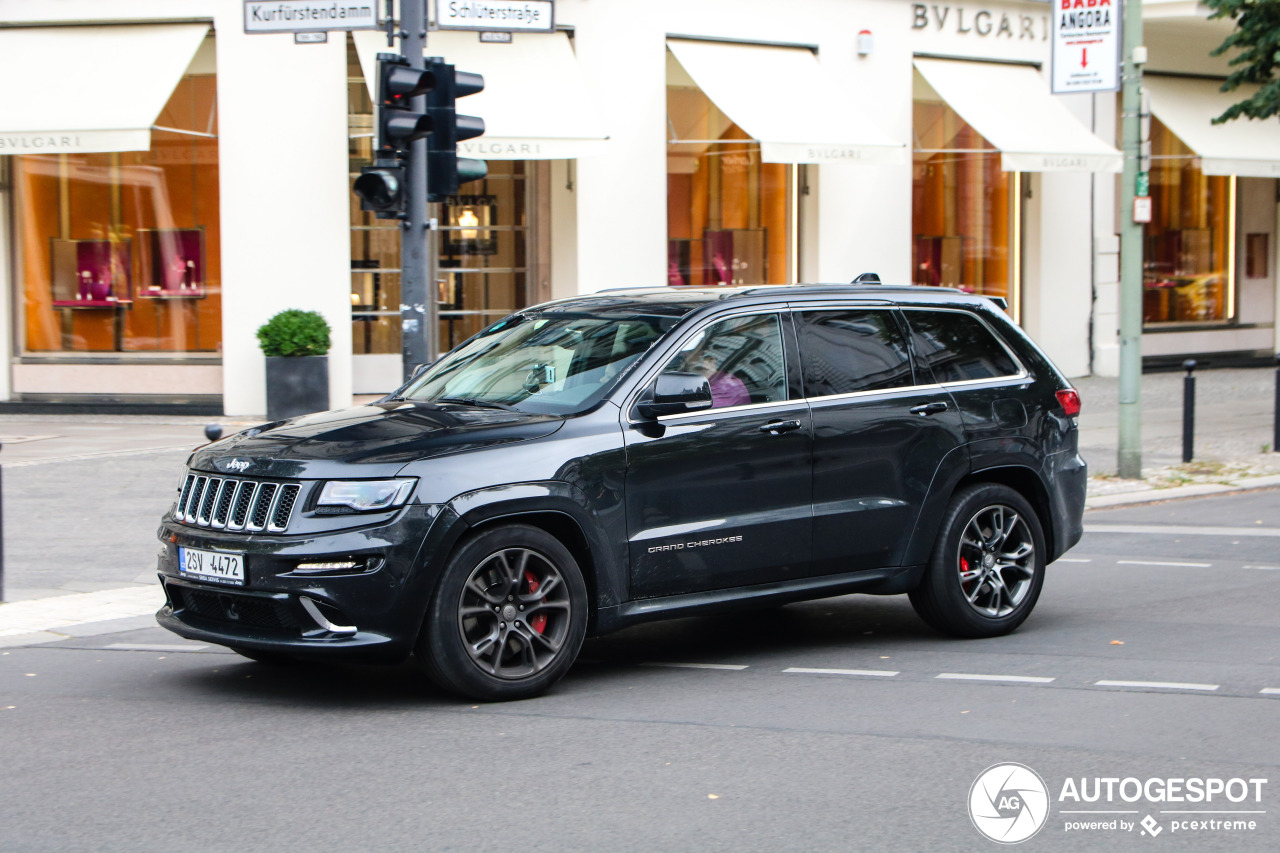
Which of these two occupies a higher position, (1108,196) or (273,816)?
(1108,196)

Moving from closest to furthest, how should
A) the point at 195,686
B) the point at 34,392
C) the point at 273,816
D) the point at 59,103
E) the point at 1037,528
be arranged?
the point at 273,816, the point at 195,686, the point at 1037,528, the point at 59,103, the point at 34,392

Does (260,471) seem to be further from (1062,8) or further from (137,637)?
(1062,8)

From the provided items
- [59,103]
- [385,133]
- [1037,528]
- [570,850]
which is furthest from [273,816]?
[59,103]

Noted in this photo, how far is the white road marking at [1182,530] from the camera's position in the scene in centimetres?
1137

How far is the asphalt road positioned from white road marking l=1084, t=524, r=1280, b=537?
293cm

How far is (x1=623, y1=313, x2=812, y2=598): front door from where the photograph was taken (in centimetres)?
668

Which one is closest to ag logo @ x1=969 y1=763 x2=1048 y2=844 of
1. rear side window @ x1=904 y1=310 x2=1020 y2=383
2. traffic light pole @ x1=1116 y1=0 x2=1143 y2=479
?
rear side window @ x1=904 y1=310 x2=1020 y2=383

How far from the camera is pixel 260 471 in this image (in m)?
6.27

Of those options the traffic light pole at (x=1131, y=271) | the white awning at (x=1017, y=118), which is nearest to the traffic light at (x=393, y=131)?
the traffic light pole at (x=1131, y=271)

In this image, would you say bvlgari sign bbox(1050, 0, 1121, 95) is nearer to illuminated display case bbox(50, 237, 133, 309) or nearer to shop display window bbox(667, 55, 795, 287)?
shop display window bbox(667, 55, 795, 287)

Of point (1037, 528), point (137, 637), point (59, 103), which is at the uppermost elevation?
point (59, 103)

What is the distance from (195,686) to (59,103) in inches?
508

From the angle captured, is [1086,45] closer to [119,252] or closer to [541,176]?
[541,176]

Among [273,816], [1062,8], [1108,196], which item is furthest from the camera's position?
[1108,196]
